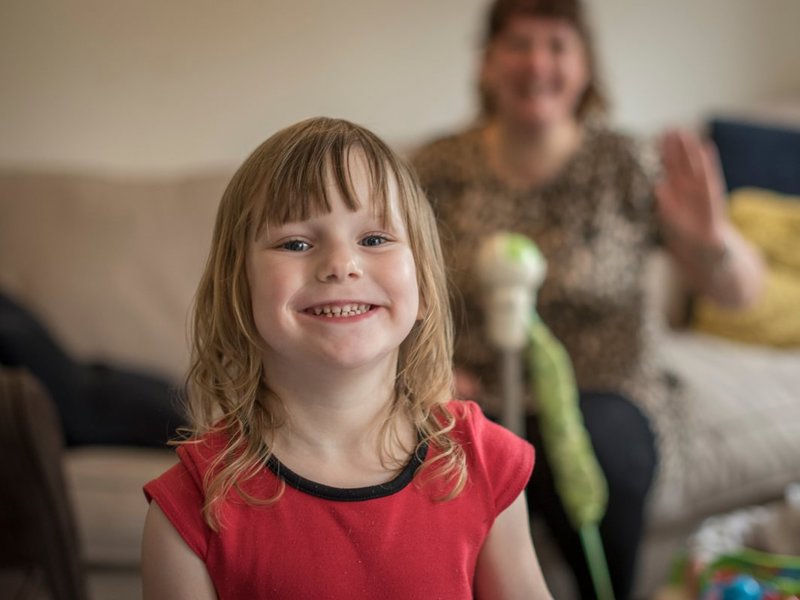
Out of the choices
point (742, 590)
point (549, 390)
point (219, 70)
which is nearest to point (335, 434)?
point (742, 590)

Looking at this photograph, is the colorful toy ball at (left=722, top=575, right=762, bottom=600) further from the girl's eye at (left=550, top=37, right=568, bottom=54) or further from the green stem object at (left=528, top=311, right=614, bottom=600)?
the girl's eye at (left=550, top=37, right=568, bottom=54)

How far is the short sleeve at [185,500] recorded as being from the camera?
2.33 feet

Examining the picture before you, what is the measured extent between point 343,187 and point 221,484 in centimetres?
24

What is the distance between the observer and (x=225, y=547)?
0.71 m

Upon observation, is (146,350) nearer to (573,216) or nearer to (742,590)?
(573,216)

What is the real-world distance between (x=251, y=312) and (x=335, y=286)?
89 millimetres

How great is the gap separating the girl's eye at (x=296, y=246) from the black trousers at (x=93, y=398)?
1.04 m

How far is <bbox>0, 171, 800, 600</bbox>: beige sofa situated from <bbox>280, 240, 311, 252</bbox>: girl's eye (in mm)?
1057

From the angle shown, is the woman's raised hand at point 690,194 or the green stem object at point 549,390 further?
the woman's raised hand at point 690,194

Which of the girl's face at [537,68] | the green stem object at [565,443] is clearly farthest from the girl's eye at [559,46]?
the green stem object at [565,443]

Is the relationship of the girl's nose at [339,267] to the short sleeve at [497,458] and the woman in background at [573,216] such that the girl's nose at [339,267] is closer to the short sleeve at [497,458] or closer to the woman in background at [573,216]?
the short sleeve at [497,458]

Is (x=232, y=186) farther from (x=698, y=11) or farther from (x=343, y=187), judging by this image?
(x=698, y=11)

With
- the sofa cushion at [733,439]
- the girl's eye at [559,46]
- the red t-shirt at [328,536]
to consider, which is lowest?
the sofa cushion at [733,439]

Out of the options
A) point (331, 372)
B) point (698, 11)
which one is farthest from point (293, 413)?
point (698, 11)
